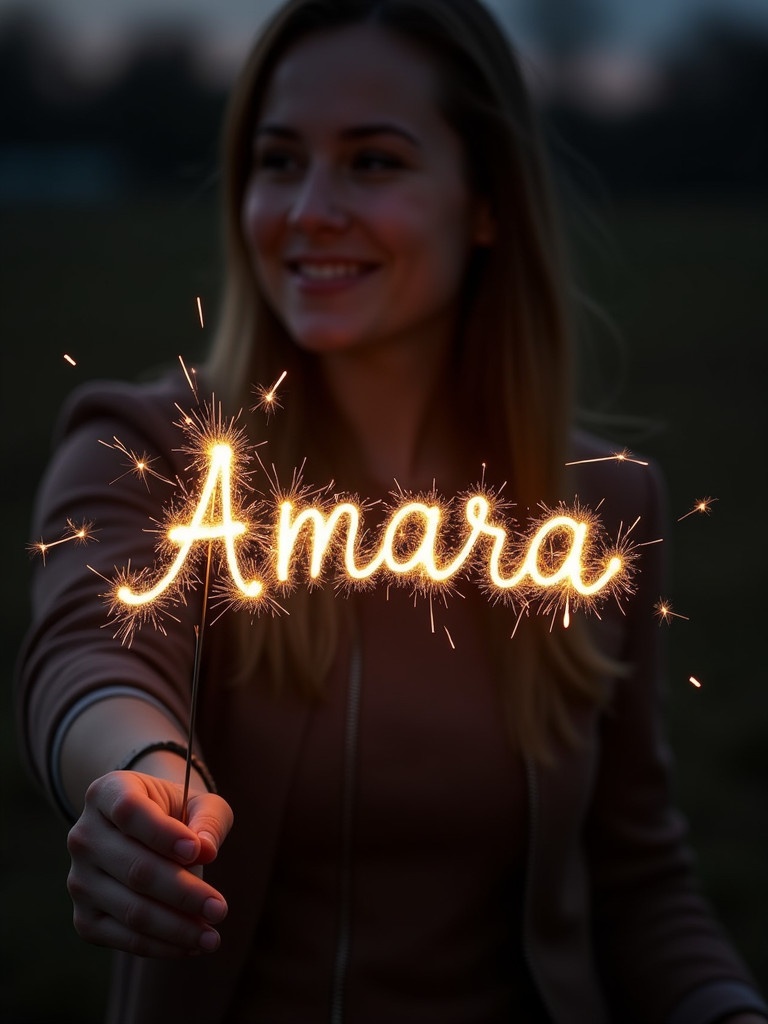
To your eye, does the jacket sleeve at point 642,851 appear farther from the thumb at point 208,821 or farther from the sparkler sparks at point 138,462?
the thumb at point 208,821

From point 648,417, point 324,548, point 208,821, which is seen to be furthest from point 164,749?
point 648,417

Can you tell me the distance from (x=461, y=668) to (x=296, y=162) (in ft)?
2.96

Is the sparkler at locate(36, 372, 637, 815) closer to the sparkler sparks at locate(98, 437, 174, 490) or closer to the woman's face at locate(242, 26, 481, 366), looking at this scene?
the sparkler sparks at locate(98, 437, 174, 490)

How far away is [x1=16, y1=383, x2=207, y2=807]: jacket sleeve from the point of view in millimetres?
1422

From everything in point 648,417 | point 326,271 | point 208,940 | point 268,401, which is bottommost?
point 208,940

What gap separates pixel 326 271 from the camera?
178cm

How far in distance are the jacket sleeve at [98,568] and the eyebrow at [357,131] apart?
48 centimetres

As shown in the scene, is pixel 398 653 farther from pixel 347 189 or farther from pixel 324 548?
pixel 347 189

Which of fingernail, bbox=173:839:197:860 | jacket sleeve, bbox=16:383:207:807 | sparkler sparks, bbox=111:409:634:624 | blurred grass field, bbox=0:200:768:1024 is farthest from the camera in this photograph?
blurred grass field, bbox=0:200:768:1024

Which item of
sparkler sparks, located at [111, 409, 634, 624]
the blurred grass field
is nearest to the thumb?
sparkler sparks, located at [111, 409, 634, 624]

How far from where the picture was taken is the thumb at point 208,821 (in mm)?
1047

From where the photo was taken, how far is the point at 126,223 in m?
19.0

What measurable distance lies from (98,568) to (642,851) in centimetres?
116

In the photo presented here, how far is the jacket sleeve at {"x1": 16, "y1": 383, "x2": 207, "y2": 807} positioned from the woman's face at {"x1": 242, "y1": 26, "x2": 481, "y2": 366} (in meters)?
0.32
